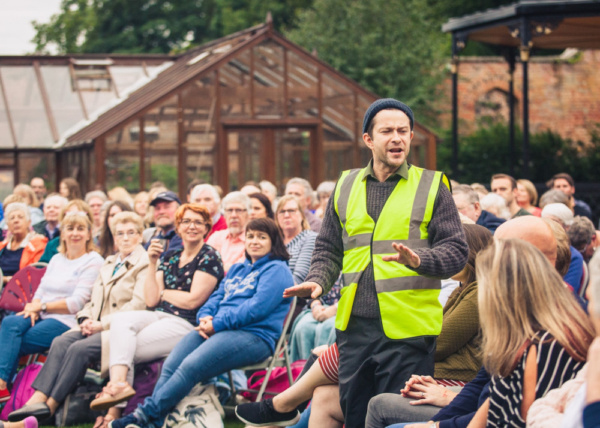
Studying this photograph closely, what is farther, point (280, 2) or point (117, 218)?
point (280, 2)

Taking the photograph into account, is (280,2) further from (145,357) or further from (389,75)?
(145,357)

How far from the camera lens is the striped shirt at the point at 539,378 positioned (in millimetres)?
2729

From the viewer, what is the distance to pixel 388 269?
11.9ft

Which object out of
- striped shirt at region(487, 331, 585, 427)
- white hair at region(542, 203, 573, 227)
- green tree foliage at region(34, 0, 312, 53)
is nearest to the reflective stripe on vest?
striped shirt at region(487, 331, 585, 427)

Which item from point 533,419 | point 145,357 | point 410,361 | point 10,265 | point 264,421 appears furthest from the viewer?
point 10,265

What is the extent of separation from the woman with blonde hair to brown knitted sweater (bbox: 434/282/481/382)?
1067mm

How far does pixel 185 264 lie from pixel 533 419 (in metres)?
4.10

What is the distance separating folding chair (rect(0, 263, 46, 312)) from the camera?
7.26 metres

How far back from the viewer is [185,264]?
20.9 ft

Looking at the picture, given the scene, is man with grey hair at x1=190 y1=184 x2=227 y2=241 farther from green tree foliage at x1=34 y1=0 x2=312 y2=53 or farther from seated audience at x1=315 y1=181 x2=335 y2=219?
green tree foliage at x1=34 y1=0 x2=312 y2=53

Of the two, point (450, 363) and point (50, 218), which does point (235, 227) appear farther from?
point (450, 363)

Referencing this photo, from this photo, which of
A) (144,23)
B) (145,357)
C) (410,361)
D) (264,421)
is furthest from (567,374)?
(144,23)

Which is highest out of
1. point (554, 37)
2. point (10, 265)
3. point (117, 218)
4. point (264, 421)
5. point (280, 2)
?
point (280, 2)

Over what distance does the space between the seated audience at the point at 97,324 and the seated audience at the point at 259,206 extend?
3.86 feet
